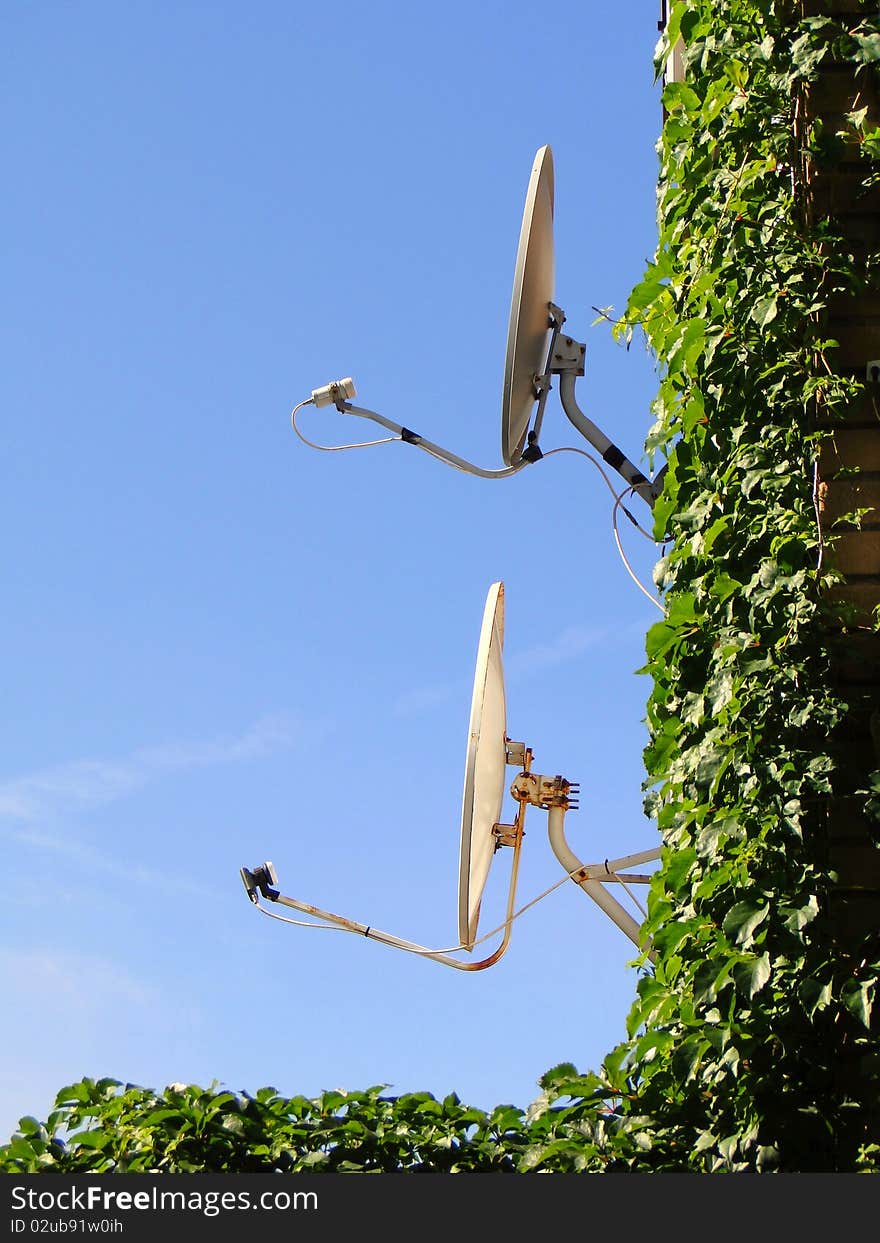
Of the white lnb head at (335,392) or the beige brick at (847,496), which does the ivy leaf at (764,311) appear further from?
the white lnb head at (335,392)

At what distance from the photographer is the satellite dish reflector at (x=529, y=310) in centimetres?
547

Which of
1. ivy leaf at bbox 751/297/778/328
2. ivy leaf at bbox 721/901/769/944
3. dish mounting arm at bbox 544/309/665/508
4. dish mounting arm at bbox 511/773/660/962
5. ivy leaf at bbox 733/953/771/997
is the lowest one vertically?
ivy leaf at bbox 733/953/771/997

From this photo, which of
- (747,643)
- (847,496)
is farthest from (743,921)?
(847,496)

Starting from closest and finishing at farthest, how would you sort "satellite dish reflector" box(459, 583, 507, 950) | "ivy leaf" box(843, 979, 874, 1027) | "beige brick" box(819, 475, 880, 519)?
"ivy leaf" box(843, 979, 874, 1027) < "beige brick" box(819, 475, 880, 519) < "satellite dish reflector" box(459, 583, 507, 950)

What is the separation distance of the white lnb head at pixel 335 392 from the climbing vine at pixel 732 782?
6.13 feet

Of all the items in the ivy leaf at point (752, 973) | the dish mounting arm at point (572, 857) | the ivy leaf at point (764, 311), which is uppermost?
the ivy leaf at point (764, 311)

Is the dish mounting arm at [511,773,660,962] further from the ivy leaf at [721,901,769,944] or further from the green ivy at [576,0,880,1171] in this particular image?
the ivy leaf at [721,901,769,944]

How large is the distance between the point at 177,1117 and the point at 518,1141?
97cm

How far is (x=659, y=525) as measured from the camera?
4793 mm

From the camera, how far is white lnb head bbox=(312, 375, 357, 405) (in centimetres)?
629

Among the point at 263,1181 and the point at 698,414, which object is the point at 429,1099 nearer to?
the point at 263,1181

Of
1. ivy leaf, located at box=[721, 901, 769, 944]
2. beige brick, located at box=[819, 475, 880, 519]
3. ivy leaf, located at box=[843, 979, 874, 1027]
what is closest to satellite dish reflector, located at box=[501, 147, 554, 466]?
beige brick, located at box=[819, 475, 880, 519]

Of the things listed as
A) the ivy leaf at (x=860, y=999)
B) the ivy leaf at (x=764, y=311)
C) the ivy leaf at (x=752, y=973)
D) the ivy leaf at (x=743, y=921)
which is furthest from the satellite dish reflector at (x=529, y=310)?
the ivy leaf at (x=860, y=999)

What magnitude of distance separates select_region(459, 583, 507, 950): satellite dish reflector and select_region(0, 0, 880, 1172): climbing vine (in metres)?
0.73
